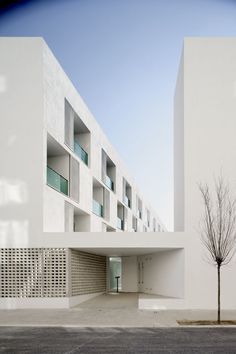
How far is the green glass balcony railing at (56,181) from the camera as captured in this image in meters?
19.2

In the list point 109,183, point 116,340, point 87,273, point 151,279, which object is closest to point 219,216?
point 151,279

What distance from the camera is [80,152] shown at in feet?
79.6

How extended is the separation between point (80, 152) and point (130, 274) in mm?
9534

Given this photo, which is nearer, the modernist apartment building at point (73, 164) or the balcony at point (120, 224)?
the modernist apartment building at point (73, 164)

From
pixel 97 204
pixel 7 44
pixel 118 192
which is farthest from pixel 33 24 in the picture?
pixel 118 192

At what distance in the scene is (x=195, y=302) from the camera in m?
16.8

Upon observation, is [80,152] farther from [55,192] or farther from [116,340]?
[116,340]

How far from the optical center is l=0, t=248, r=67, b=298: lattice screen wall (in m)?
16.9

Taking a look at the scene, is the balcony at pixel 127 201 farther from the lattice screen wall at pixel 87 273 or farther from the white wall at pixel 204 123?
the white wall at pixel 204 123

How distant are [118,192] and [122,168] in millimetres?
2811

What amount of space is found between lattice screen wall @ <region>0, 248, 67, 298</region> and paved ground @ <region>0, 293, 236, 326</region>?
0.99 metres

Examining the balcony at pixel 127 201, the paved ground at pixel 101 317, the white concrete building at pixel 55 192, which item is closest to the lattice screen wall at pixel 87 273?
the white concrete building at pixel 55 192

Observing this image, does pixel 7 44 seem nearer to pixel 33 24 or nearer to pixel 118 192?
pixel 33 24

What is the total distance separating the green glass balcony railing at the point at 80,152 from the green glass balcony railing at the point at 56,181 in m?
2.46
